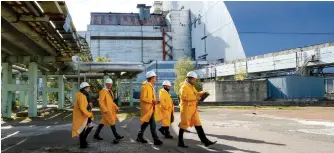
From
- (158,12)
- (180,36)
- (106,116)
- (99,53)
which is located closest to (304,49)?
(106,116)

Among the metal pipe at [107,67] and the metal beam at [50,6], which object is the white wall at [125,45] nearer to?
the metal pipe at [107,67]

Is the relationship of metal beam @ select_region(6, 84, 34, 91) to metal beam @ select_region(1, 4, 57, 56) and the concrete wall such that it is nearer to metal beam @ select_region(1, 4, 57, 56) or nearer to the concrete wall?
metal beam @ select_region(1, 4, 57, 56)

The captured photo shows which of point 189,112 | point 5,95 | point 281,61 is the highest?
point 281,61

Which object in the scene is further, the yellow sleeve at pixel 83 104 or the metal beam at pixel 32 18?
the metal beam at pixel 32 18

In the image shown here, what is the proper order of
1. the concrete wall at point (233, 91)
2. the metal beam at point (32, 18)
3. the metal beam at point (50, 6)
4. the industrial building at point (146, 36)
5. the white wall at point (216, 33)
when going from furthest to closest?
the industrial building at point (146, 36) < the white wall at point (216, 33) < the concrete wall at point (233, 91) < the metal beam at point (32, 18) < the metal beam at point (50, 6)

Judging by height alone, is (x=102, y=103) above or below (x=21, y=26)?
below

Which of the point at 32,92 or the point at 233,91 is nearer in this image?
the point at 32,92

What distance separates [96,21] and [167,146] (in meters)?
85.9

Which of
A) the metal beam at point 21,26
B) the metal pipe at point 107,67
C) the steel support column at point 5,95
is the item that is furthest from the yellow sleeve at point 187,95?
the metal pipe at point 107,67

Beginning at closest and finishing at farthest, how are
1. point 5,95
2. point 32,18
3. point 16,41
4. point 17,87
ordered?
1. point 32,18
2. point 16,41
3. point 17,87
4. point 5,95

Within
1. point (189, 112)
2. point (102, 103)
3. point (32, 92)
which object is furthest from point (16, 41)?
point (189, 112)

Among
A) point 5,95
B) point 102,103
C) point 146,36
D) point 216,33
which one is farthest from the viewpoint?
point 146,36

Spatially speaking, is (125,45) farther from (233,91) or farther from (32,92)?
(32,92)

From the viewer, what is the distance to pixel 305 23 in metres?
58.9
